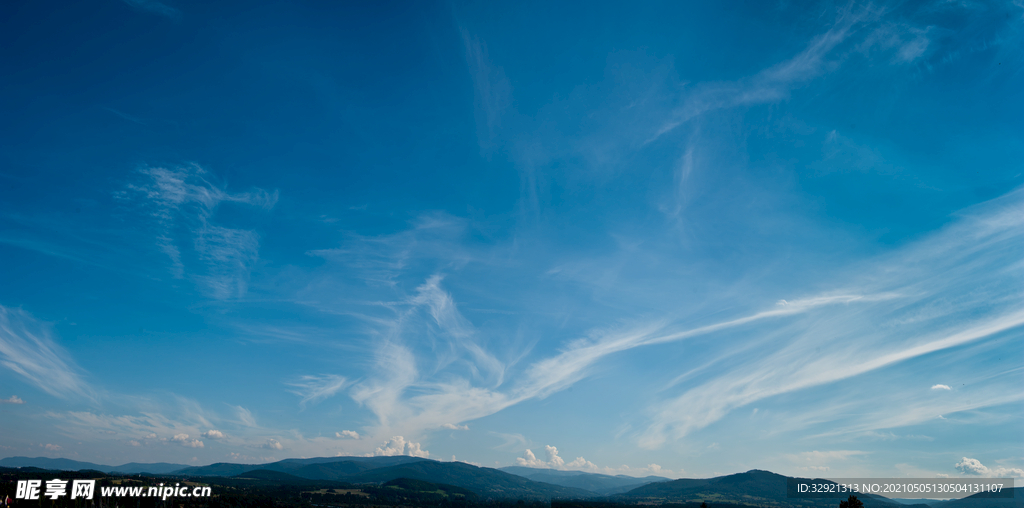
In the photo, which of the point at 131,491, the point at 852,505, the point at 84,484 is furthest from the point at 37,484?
the point at 852,505

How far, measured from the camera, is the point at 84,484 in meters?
152

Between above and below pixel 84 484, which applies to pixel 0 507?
below

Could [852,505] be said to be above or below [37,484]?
above

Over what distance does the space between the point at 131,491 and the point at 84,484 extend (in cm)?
3118

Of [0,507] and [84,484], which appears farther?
[0,507]

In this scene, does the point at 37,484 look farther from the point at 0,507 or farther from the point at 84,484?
the point at 0,507

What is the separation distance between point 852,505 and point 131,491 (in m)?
231

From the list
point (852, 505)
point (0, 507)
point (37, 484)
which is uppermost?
point (852, 505)

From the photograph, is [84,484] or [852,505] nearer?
[852,505]

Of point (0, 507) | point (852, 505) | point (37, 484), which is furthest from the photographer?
point (0, 507)

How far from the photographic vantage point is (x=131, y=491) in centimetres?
17812

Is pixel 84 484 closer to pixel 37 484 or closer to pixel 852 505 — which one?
pixel 37 484

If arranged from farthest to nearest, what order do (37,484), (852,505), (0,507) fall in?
(0,507) → (37,484) → (852,505)

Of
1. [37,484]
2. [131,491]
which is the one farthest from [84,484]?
[131,491]
